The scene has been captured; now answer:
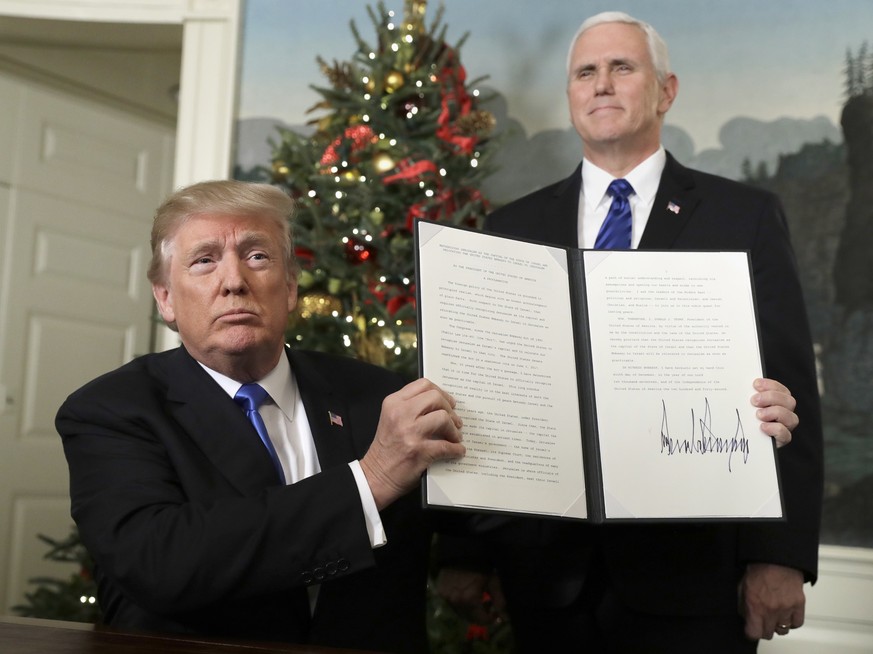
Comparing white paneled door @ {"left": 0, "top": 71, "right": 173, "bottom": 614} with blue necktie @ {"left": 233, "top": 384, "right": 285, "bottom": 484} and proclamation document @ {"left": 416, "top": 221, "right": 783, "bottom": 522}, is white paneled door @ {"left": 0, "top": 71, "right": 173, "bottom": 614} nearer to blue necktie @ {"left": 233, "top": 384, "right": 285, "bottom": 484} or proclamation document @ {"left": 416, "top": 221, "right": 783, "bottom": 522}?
blue necktie @ {"left": 233, "top": 384, "right": 285, "bottom": 484}

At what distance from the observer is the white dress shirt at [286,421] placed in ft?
6.21

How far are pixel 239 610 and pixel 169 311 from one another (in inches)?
26.4

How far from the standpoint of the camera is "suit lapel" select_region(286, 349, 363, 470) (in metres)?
1.89

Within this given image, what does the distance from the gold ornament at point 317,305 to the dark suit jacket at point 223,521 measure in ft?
5.64

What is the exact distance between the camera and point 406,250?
3734 mm

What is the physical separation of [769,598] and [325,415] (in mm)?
985

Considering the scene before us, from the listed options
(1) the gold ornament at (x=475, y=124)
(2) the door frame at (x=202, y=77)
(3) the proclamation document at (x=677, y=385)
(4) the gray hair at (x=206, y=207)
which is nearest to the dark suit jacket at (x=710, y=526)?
(3) the proclamation document at (x=677, y=385)

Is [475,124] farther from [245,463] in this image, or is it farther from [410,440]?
[410,440]

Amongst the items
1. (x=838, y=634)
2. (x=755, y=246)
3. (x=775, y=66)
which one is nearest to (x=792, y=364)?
(x=755, y=246)

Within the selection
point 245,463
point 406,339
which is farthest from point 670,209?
point 406,339

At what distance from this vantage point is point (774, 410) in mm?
1788

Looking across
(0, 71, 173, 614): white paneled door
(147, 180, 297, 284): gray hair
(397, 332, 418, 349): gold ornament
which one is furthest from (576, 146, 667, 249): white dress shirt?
(0, 71, 173, 614): white paneled door
